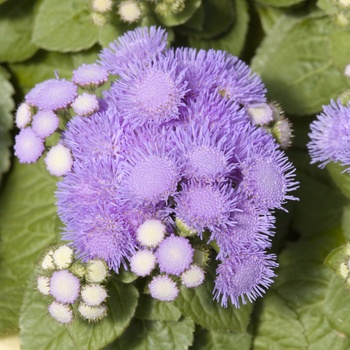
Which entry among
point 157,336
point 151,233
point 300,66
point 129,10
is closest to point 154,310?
point 157,336

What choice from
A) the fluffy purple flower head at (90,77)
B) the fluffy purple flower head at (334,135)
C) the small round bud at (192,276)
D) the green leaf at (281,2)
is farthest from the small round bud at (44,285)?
the green leaf at (281,2)

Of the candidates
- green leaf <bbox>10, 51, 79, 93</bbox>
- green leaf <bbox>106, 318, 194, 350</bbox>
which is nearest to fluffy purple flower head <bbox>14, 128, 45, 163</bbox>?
green leaf <bbox>106, 318, 194, 350</bbox>

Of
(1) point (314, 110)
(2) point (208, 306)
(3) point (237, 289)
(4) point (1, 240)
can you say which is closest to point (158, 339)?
(2) point (208, 306)

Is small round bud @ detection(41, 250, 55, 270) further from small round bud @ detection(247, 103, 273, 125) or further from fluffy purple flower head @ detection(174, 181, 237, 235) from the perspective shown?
small round bud @ detection(247, 103, 273, 125)

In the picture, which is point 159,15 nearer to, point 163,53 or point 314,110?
point 163,53

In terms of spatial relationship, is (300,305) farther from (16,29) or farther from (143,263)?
(16,29)

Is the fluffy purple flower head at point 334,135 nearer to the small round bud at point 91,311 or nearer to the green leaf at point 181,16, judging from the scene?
the green leaf at point 181,16

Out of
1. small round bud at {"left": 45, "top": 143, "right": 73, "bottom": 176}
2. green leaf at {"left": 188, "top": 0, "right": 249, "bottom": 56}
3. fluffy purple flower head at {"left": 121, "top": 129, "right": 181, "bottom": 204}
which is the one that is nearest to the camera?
fluffy purple flower head at {"left": 121, "top": 129, "right": 181, "bottom": 204}
